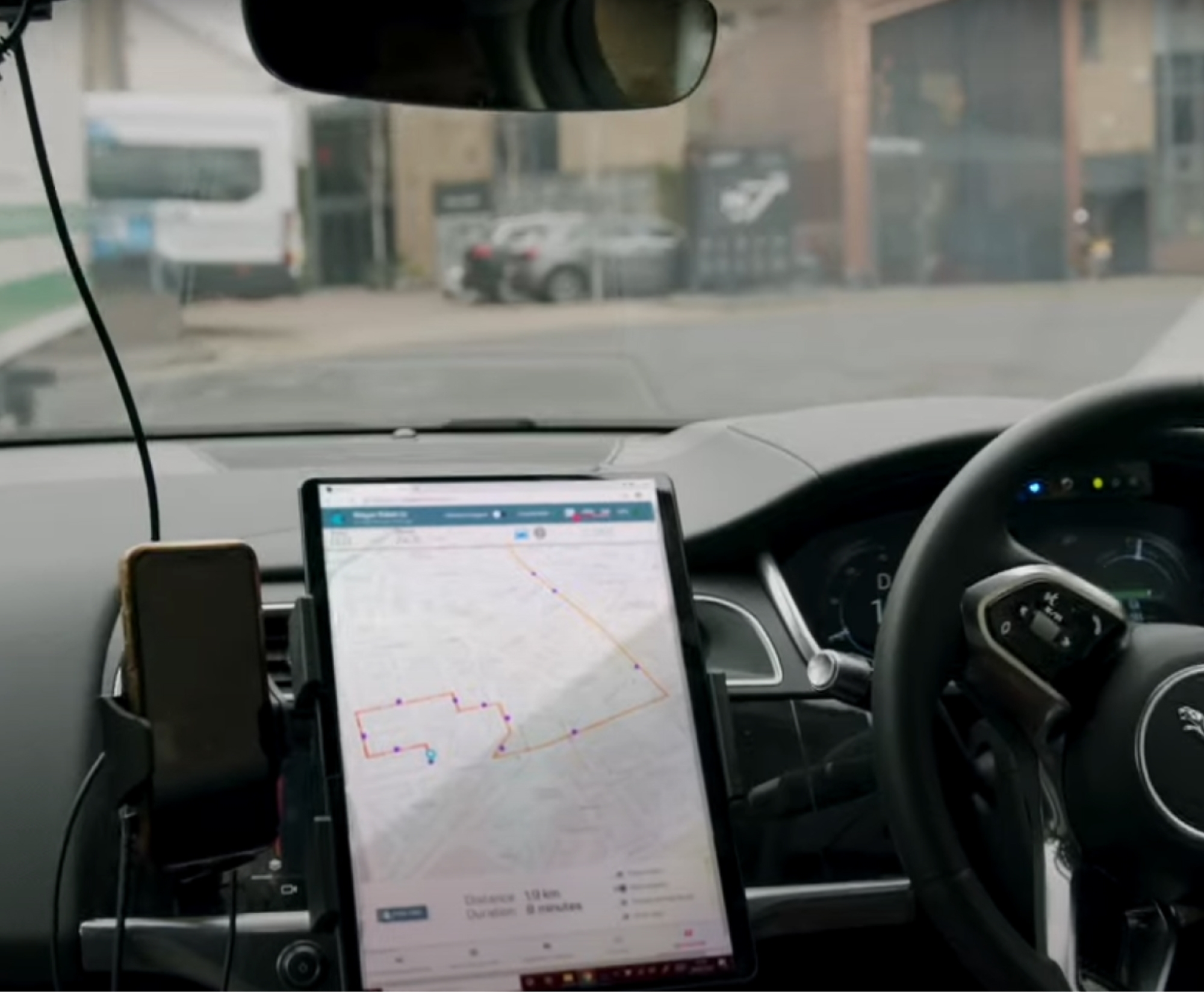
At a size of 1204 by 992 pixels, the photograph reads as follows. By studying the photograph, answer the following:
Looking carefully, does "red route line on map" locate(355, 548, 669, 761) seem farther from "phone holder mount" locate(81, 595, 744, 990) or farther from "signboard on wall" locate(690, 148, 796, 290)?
Result: "signboard on wall" locate(690, 148, 796, 290)

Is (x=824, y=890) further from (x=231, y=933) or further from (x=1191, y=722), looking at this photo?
(x=231, y=933)

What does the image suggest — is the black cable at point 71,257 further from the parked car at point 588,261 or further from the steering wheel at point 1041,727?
the parked car at point 588,261

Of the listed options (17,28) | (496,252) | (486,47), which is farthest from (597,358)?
(17,28)

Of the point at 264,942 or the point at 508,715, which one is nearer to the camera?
the point at 508,715

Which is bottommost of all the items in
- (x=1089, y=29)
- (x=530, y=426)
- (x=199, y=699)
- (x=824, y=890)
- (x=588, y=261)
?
(x=824, y=890)

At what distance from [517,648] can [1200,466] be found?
1084 millimetres

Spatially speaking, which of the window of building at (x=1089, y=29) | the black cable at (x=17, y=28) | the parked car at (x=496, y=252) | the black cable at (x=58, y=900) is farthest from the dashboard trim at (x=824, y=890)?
the window of building at (x=1089, y=29)

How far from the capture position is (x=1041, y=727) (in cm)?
207

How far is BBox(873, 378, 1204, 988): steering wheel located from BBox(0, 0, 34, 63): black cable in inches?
40.9

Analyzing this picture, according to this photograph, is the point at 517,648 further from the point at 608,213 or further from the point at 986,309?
the point at 986,309

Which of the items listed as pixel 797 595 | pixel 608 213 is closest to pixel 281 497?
pixel 797 595

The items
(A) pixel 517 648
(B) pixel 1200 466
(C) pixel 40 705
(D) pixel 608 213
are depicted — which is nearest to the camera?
(A) pixel 517 648

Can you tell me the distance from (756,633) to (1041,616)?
792 millimetres

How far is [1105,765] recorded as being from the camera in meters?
2.06
